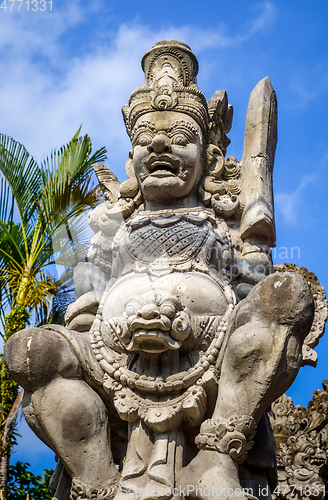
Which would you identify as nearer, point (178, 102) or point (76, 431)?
point (76, 431)

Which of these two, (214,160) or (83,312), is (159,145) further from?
(83,312)

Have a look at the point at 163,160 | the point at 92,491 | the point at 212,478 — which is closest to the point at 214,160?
the point at 163,160

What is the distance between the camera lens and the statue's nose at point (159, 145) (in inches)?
196

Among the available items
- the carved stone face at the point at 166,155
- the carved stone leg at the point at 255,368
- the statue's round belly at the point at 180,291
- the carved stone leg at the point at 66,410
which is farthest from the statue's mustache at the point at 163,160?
the carved stone leg at the point at 66,410

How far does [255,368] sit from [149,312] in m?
0.78

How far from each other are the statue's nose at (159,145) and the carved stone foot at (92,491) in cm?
260

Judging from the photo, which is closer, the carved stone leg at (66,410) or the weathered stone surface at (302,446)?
the carved stone leg at (66,410)

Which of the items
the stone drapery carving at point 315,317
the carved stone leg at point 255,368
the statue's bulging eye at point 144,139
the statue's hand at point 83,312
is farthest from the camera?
the stone drapery carving at point 315,317

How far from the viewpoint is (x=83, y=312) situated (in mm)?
4980

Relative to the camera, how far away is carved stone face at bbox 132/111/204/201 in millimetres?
5070

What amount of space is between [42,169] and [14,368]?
707 cm

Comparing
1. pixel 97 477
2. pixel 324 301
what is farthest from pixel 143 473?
pixel 324 301

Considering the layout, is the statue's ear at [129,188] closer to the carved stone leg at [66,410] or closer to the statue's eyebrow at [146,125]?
the statue's eyebrow at [146,125]

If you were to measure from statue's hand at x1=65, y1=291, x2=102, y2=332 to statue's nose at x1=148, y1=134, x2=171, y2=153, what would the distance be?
1291 millimetres
